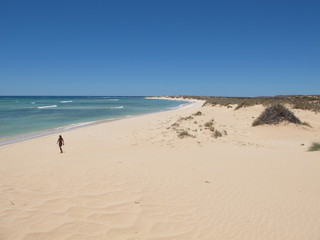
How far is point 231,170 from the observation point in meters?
8.51

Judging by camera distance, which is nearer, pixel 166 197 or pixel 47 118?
pixel 166 197

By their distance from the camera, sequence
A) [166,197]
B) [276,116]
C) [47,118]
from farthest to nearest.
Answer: [47,118]
[276,116]
[166,197]

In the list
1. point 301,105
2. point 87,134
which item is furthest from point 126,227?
point 301,105

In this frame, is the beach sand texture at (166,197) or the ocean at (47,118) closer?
the beach sand texture at (166,197)

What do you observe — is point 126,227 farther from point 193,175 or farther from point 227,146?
point 227,146

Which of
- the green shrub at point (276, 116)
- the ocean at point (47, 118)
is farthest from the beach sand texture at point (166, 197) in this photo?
the ocean at point (47, 118)

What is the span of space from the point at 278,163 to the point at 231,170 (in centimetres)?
231

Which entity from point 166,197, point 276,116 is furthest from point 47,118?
point 166,197

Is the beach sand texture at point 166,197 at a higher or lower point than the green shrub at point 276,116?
lower

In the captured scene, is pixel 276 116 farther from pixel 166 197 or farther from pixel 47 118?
pixel 47 118

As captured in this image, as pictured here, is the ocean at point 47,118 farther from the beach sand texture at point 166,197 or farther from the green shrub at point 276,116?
the green shrub at point 276,116

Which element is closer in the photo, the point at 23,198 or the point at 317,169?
the point at 23,198

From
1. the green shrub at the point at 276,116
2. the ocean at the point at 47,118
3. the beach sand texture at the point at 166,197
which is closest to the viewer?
the beach sand texture at the point at 166,197

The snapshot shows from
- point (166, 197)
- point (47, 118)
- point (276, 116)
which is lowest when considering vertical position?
point (47, 118)
